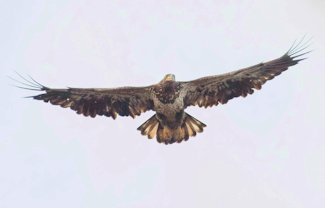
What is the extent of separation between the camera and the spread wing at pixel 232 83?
47.7m

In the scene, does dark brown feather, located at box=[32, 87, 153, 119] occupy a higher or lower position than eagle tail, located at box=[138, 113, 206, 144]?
higher

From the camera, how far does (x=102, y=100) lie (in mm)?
48219

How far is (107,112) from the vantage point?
4831 cm

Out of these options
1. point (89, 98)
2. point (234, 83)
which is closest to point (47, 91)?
point (89, 98)

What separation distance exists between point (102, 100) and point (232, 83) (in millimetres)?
2674

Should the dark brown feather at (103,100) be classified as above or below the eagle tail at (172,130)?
above

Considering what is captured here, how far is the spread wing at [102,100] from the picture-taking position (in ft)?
157

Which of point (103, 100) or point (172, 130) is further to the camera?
point (103, 100)

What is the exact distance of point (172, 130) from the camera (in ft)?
158

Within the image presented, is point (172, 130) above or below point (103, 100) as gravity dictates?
below

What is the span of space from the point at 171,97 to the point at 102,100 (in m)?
1.47

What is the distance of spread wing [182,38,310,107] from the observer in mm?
47719

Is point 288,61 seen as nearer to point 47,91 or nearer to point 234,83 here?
point 234,83

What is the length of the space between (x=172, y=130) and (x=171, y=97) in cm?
72
